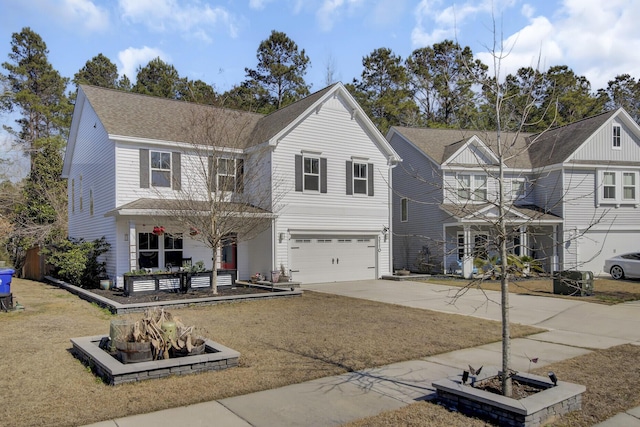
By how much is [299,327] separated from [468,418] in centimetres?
545

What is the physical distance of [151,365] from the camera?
21.4 feet

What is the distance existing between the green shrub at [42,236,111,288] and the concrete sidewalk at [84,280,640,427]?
13.2 meters

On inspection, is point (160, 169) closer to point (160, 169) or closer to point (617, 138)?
point (160, 169)

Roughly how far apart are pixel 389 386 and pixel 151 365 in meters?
3.16

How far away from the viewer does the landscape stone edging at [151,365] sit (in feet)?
20.7

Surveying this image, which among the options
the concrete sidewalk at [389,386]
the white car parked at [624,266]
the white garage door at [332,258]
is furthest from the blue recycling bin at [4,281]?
the white car parked at [624,266]

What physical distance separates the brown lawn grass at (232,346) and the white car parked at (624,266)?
14116mm

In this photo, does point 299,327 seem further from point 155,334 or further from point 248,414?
point 248,414

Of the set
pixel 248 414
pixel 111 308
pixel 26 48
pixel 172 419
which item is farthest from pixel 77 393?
pixel 26 48

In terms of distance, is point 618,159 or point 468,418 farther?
point 618,159

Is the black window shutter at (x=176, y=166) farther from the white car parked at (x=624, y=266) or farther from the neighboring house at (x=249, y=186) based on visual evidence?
the white car parked at (x=624, y=266)

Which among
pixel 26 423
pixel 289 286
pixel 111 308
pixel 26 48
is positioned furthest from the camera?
pixel 26 48

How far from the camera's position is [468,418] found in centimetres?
516

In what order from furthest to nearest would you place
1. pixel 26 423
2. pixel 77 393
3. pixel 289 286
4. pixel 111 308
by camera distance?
1. pixel 289 286
2. pixel 111 308
3. pixel 77 393
4. pixel 26 423
